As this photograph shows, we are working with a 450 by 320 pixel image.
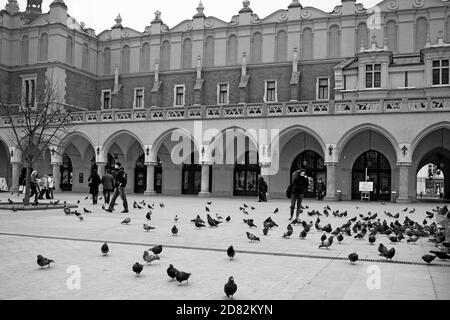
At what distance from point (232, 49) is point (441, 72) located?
659 inches

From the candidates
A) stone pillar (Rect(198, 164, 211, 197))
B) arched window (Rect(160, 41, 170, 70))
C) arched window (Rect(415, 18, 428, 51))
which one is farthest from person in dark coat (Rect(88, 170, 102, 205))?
arched window (Rect(415, 18, 428, 51))

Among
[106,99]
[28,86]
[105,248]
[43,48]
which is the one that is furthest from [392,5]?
[105,248]

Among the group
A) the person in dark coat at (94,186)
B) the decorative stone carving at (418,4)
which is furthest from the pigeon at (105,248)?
the decorative stone carving at (418,4)

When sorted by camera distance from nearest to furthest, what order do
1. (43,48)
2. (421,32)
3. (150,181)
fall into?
(150,181)
(421,32)
(43,48)

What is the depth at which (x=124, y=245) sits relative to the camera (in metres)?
8.99

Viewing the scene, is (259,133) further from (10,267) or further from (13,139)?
(10,267)

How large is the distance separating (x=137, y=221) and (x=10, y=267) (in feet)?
23.7

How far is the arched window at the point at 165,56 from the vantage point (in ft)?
141

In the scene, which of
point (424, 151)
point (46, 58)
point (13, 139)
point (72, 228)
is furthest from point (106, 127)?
point (72, 228)

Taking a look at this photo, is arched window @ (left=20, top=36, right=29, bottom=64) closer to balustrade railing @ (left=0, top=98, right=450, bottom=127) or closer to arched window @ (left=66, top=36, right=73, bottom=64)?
arched window @ (left=66, top=36, right=73, bottom=64)

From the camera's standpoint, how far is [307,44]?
3881 centimetres

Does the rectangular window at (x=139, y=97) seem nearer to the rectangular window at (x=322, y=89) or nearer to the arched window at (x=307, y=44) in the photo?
the arched window at (x=307, y=44)

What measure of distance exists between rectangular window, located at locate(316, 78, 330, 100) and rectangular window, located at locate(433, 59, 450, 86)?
800 centimetres

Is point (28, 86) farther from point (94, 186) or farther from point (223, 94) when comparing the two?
point (94, 186)
